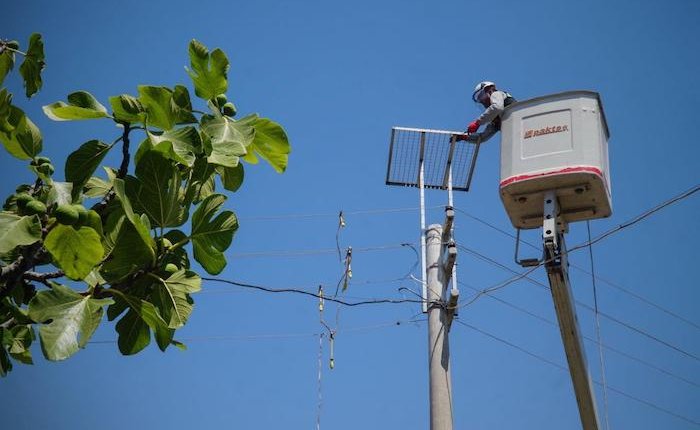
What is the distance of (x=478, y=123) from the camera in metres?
7.14

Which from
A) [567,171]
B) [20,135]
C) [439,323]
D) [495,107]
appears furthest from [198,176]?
[495,107]

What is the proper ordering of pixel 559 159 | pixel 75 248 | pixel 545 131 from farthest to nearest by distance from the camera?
pixel 545 131
pixel 559 159
pixel 75 248

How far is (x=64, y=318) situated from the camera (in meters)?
2.26

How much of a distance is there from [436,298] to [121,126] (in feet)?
15.5

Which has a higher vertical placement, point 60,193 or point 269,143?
point 269,143

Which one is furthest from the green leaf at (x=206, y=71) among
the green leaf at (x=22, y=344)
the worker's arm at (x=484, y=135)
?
the worker's arm at (x=484, y=135)

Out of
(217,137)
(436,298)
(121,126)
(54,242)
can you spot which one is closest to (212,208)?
(217,137)

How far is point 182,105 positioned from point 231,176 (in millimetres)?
406

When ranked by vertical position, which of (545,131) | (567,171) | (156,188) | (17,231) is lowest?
(17,231)

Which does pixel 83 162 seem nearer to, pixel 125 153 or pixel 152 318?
pixel 125 153

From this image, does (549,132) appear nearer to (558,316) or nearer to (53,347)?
(558,316)

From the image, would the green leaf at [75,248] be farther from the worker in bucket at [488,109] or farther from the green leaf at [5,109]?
the worker in bucket at [488,109]

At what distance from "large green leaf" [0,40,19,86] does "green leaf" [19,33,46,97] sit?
0.24 ft

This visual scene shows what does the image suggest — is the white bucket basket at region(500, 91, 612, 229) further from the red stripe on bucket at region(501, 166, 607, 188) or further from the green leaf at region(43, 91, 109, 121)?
the green leaf at region(43, 91, 109, 121)
